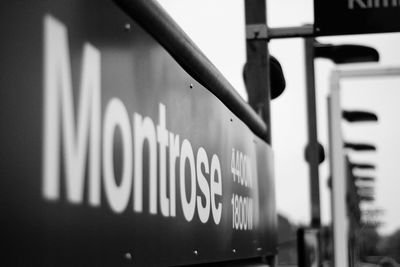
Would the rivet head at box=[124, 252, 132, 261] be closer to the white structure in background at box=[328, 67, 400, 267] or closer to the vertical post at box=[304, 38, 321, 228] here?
the white structure in background at box=[328, 67, 400, 267]

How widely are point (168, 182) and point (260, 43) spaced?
155 cm

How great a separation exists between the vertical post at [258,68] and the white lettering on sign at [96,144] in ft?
4.39

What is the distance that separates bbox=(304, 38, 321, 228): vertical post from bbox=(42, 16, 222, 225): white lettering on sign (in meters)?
3.05

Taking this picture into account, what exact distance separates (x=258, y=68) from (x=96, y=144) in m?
1.77

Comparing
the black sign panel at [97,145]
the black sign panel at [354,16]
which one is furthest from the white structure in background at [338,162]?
the black sign panel at [97,145]

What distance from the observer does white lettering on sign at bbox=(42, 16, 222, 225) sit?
0.82 m

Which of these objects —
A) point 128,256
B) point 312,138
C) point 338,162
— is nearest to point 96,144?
point 128,256

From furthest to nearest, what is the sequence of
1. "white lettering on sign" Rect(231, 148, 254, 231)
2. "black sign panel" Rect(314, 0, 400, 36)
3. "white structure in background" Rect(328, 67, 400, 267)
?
"white structure in background" Rect(328, 67, 400, 267) → "black sign panel" Rect(314, 0, 400, 36) → "white lettering on sign" Rect(231, 148, 254, 231)

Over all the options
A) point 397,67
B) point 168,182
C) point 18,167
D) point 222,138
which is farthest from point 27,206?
point 397,67

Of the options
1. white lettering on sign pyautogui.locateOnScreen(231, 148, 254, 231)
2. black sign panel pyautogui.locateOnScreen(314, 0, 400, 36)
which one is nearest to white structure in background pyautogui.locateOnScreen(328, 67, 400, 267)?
black sign panel pyautogui.locateOnScreen(314, 0, 400, 36)

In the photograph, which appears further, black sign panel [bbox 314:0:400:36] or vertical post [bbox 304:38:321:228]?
vertical post [bbox 304:38:321:228]

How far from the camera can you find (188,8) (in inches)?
104

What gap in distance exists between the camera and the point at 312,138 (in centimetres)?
434

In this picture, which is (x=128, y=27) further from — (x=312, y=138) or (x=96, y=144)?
(x=312, y=138)
